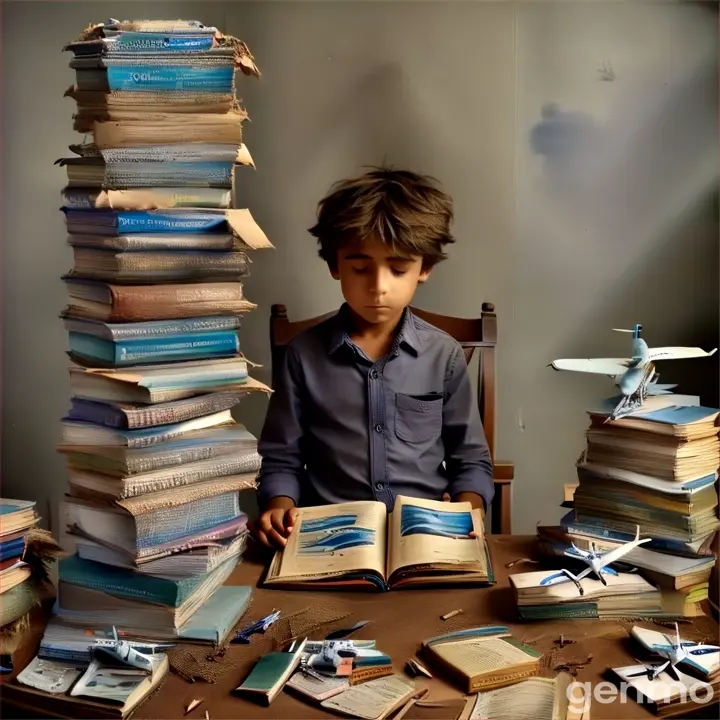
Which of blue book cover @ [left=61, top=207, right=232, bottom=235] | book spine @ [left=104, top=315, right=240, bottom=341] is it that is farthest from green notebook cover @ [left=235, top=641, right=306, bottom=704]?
blue book cover @ [left=61, top=207, right=232, bottom=235]

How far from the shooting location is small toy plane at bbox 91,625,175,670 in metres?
1.10

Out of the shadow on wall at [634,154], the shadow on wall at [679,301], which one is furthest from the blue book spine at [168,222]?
the shadow on wall at [679,301]

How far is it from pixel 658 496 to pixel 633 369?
0.21 meters

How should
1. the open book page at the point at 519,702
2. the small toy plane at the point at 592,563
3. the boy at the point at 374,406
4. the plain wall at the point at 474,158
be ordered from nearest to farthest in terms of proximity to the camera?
1. the open book page at the point at 519,702
2. the small toy plane at the point at 592,563
3. the boy at the point at 374,406
4. the plain wall at the point at 474,158

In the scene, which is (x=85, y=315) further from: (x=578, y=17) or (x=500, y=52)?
→ (x=578, y=17)

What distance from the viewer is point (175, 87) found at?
119 centimetres

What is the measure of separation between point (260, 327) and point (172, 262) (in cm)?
114

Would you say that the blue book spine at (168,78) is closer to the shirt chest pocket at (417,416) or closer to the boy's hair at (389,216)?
the boy's hair at (389,216)

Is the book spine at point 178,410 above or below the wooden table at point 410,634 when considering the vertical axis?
above

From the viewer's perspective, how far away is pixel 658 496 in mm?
1364

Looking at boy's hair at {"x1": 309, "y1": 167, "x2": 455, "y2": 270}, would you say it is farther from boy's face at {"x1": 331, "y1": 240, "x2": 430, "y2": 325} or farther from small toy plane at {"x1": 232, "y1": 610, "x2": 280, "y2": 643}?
small toy plane at {"x1": 232, "y1": 610, "x2": 280, "y2": 643}

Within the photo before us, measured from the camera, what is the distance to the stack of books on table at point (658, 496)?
1318 millimetres

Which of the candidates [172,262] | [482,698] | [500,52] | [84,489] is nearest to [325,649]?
[482,698]

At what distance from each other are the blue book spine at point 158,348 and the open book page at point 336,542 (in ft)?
1.20
